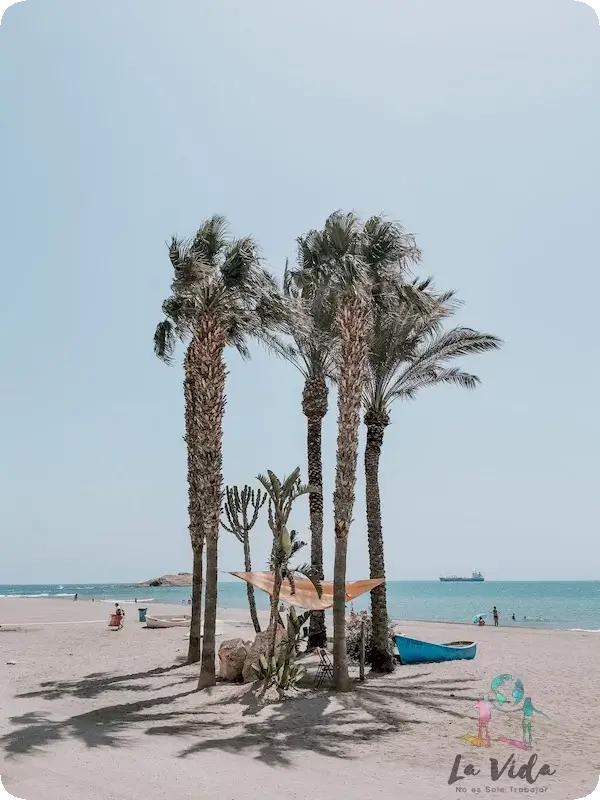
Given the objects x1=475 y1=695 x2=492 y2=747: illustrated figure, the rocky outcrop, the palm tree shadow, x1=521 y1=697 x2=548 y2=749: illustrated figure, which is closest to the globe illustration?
x1=475 y1=695 x2=492 y2=747: illustrated figure

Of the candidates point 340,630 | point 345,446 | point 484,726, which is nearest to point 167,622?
point 340,630

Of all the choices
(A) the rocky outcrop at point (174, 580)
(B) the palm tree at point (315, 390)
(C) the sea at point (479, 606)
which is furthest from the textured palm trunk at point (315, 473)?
(A) the rocky outcrop at point (174, 580)

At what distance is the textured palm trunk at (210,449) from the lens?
14.8 m

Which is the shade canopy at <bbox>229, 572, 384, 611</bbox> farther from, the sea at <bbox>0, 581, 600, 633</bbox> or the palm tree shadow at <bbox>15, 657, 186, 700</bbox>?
the sea at <bbox>0, 581, 600, 633</bbox>

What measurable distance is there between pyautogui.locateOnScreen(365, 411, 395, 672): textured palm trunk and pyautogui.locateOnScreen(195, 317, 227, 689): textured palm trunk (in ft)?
15.2

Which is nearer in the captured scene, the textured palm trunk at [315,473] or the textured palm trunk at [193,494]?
the textured palm trunk at [193,494]

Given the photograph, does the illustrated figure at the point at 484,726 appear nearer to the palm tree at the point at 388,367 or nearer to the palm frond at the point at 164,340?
the palm tree at the point at 388,367

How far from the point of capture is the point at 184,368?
1956cm

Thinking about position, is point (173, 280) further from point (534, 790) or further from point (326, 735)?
point (534, 790)

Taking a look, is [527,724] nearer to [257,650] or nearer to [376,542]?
[257,650]

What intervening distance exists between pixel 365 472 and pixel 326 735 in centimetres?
847

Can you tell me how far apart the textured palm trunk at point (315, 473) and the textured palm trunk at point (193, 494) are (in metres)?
3.59

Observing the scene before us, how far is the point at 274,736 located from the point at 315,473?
10430mm

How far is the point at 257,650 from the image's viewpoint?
1521 cm
